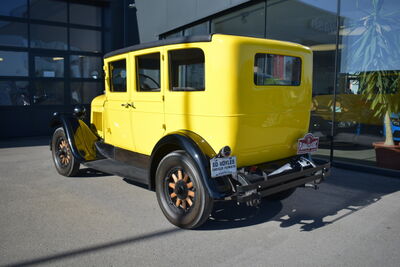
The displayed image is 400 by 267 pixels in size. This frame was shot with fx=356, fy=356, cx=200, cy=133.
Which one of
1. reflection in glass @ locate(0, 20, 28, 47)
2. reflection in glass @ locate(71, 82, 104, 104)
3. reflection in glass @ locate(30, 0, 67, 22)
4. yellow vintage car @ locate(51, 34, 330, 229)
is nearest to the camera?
yellow vintage car @ locate(51, 34, 330, 229)

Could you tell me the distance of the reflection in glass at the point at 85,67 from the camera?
11.2 meters

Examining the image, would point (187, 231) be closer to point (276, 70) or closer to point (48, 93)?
point (276, 70)

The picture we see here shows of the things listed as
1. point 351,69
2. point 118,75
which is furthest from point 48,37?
point 351,69

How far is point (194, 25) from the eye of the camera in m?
9.98

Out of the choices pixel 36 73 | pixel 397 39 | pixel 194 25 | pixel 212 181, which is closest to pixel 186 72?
pixel 212 181

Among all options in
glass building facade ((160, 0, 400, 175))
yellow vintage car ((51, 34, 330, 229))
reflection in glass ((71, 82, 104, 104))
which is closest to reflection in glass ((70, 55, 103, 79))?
reflection in glass ((71, 82, 104, 104))

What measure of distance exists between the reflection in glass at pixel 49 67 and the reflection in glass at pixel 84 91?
589 millimetres

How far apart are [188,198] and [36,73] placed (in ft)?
28.5

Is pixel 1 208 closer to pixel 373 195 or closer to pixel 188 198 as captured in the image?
pixel 188 198

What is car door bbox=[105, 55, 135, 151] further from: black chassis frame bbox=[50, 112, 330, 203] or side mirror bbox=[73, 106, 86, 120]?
side mirror bbox=[73, 106, 86, 120]

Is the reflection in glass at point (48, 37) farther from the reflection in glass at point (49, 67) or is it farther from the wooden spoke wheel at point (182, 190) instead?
the wooden spoke wheel at point (182, 190)

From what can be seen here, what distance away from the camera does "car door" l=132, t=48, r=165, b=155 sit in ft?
13.7

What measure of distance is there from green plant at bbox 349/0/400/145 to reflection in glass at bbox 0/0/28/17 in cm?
890

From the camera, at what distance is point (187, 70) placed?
158 inches
